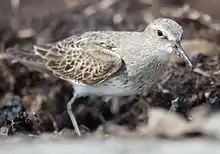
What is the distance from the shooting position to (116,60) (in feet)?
16.9

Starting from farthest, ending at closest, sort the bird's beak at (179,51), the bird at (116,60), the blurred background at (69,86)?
the blurred background at (69,86), the bird at (116,60), the bird's beak at (179,51)

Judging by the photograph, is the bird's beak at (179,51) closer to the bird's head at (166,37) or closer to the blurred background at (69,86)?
the bird's head at (166,37)

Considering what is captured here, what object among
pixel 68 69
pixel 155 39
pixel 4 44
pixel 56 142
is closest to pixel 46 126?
pixel 68 69

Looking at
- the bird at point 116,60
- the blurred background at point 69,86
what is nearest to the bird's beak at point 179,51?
the bird at point 116,60

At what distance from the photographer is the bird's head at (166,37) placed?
486 cm

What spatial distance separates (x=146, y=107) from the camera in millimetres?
5547

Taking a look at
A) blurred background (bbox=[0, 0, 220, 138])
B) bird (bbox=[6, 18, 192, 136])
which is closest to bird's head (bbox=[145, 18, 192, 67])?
bird (bbox=[6, 18, 192, 136])

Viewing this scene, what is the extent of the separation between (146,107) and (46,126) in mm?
834

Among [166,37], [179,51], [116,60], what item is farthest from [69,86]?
[179,51]

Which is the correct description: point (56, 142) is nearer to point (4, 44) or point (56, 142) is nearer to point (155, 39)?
point (155, 39)

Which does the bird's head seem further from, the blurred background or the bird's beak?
the blurred background

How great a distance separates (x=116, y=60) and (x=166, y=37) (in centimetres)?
43

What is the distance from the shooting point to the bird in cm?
502

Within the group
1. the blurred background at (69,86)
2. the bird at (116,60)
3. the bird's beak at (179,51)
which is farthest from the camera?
the blurred background at (69,86)
